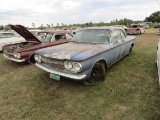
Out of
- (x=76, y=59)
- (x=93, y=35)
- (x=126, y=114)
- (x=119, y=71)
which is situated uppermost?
(x=93, y=35)

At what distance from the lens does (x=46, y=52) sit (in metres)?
4.04

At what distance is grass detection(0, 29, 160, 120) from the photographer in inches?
117

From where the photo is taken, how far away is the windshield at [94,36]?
15.1 feet

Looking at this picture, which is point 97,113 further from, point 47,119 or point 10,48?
point 10,48

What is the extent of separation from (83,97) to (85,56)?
1.00 m

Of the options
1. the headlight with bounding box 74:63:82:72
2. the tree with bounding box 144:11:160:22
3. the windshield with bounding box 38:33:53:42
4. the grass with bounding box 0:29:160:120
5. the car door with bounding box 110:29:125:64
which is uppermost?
the tree with bounding box 144:11:160:22

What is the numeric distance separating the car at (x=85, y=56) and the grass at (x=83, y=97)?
0.45 meters

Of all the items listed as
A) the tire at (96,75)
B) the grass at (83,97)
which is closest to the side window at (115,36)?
the grass at (83,97)

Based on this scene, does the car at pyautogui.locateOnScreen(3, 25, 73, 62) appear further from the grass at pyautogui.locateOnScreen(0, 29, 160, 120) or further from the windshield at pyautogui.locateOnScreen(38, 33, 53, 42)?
the grass at pyautogui.locateOnScreen(0, 29, 160, 120)

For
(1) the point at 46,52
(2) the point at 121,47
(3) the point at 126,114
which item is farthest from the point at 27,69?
(3) the point at 126,114

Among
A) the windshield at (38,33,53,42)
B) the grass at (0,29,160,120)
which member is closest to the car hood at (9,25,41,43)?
the windshield at (38,33,53,42)

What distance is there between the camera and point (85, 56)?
3.44 meters

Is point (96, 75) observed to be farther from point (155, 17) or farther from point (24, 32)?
point (155, 17)

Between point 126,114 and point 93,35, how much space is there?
269 cm
